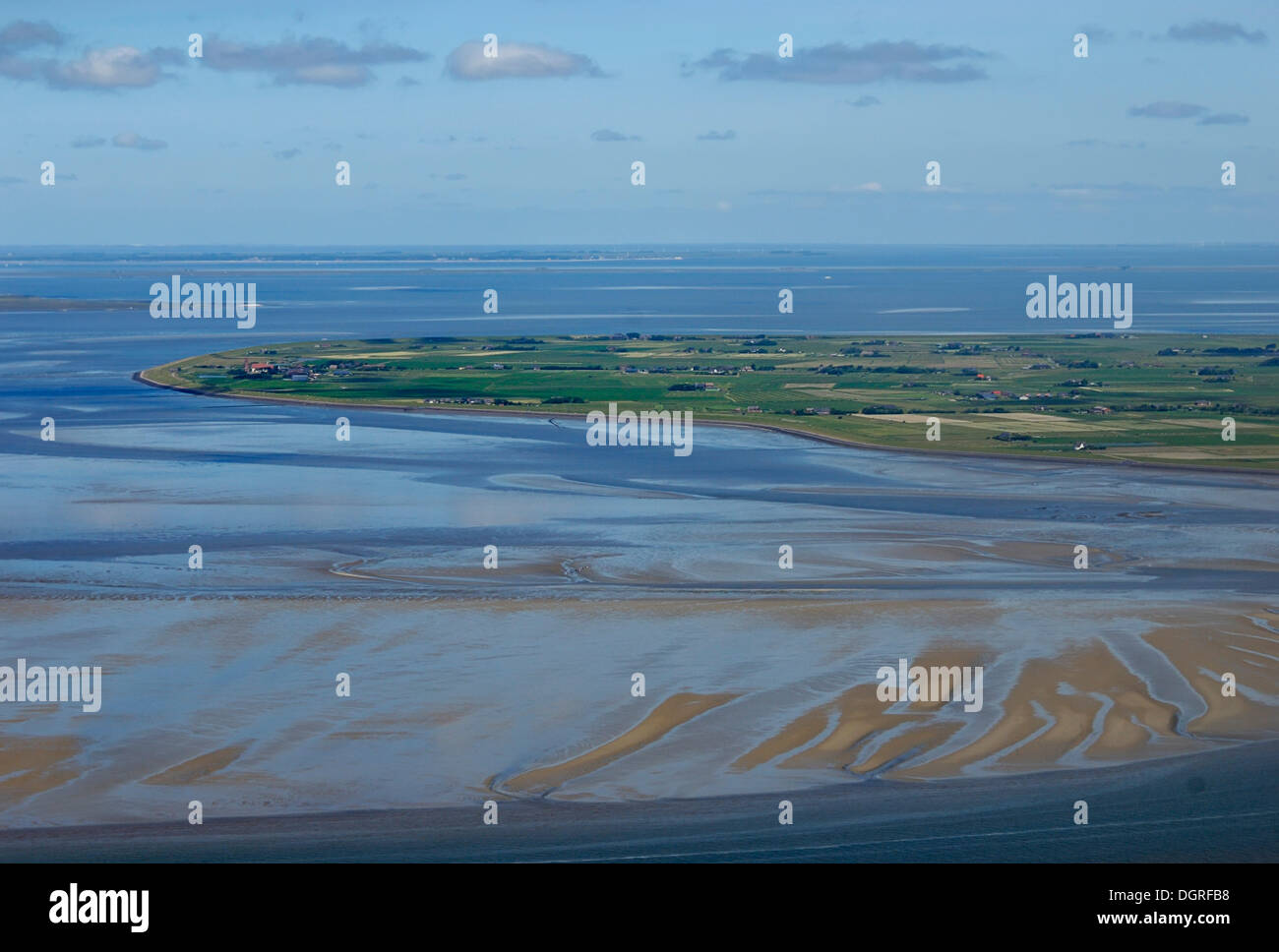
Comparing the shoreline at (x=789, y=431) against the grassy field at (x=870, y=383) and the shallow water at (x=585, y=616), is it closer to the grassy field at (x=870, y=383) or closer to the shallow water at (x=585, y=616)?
the grassy field at (x=870, y=383)

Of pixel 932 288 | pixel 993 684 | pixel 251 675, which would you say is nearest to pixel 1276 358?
pixel 993 684

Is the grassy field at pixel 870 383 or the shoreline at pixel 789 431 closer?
the shoreline at pixel 789 431

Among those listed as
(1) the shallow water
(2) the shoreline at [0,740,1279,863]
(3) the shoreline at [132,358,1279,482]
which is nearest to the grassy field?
(3) the shoreline at [132,358,1279,482]

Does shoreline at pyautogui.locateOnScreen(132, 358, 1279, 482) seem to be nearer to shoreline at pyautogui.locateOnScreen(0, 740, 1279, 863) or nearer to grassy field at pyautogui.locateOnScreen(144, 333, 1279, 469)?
grassy field at pyautogui.locateOnScreen(144, 333, 1279, 469)

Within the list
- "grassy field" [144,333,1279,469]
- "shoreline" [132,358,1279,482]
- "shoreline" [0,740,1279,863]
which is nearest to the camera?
"shoreline" [0,740,1279,863]

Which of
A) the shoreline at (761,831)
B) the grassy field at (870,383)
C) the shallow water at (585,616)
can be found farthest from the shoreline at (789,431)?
the shoreline at (761,831)
